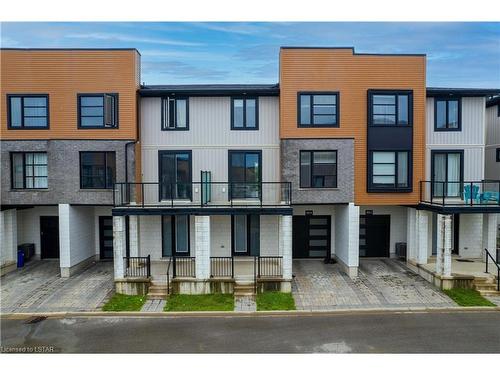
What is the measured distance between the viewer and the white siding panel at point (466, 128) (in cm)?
1858

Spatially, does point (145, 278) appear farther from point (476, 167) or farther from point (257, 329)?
point (476, 167)

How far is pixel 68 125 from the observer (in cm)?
1738

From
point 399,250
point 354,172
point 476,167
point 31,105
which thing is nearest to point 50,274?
point 31,105

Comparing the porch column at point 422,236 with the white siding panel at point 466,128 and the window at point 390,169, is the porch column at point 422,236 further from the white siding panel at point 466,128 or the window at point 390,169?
the white siding panel at point 466,128

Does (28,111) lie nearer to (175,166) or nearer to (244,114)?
(175,166)

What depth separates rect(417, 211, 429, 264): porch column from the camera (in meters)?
17.8

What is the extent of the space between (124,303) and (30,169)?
851cm

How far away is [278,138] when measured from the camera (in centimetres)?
1838

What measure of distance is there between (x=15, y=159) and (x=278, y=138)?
12743 mm

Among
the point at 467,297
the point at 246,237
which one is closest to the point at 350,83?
the point at 246,237

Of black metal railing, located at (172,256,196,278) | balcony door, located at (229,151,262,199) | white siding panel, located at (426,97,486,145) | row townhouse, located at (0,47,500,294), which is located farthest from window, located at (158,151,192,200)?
white siding panel, located at (426,97,486,145)

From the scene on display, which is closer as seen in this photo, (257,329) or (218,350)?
(218,350)

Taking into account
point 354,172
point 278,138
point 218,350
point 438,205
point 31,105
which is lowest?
point 218,350

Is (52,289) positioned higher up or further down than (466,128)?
further down
